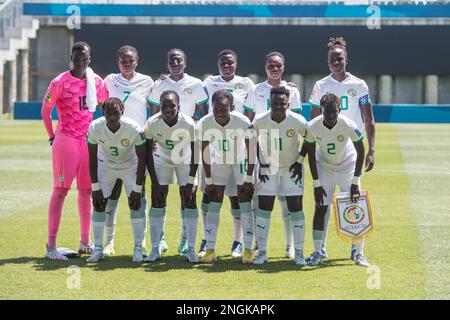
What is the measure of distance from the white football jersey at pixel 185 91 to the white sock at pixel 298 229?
1809 mm

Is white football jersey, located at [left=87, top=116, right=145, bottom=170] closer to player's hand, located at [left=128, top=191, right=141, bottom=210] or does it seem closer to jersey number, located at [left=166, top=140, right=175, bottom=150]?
jersey number, located at [left=166, top=140, right=175, bottom=150]

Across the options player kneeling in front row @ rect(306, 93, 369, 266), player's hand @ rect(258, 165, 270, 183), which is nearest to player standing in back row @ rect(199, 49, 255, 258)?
player's hand @ rect(258, 165, 270, 183)

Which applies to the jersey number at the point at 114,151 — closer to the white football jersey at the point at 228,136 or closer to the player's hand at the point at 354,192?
the white football jersey at the point at 228,136

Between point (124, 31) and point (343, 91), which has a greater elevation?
point (124, 31)

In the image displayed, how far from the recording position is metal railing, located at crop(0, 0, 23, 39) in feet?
127

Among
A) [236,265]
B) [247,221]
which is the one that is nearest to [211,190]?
[247,221]

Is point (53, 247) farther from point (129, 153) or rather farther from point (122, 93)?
point (122, 93)

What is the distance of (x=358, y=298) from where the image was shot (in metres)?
7.28

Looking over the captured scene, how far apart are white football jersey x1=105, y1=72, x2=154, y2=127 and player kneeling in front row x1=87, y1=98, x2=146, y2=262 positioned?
765 mm

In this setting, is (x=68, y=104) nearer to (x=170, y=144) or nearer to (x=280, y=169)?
(x=170, y=144)

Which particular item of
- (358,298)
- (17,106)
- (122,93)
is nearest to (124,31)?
(17,106)

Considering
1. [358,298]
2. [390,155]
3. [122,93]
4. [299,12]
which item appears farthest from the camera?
[299,12]

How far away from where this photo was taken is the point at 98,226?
9102 mm

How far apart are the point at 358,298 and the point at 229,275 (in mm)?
1482
